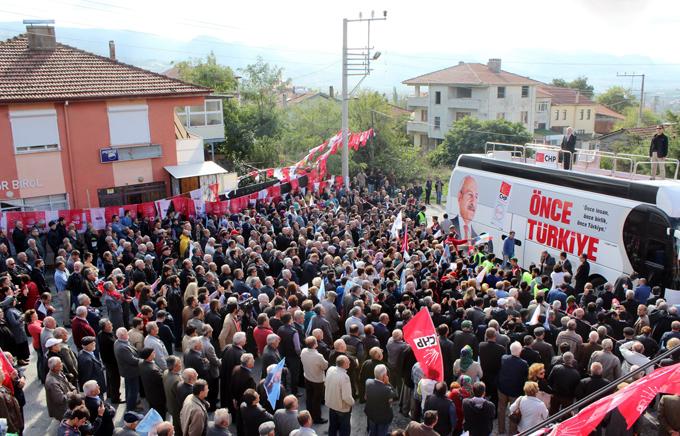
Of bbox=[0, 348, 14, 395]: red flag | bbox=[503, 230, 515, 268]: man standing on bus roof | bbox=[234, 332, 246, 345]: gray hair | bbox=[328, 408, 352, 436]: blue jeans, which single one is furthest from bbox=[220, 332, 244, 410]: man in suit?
bbox=[503, 230, 515, 268]: man standing on bus roof

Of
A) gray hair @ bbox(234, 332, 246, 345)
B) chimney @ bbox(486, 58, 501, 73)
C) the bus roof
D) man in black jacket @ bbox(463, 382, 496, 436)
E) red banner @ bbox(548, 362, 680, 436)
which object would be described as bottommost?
man in black jacket @ bbox(463, 382, 496, 436)

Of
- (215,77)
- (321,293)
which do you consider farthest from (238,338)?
(215,77)

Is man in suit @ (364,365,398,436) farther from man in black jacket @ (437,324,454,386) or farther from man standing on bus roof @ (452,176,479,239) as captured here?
man standing on bus roof @ (452,176,479,239)

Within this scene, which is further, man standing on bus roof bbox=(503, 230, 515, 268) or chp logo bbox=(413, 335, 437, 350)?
man standing on bus roof bbox=(503, 230, 515, 268)

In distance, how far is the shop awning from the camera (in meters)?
23.2

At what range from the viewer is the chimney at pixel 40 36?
23.2 meters

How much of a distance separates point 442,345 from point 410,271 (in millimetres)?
3351

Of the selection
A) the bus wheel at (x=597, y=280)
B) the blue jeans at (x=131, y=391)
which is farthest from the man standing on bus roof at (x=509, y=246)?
the blue jeans at (x=131, y=391)

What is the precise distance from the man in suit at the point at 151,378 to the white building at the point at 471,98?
53.6m

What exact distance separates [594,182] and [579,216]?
89 centimetres

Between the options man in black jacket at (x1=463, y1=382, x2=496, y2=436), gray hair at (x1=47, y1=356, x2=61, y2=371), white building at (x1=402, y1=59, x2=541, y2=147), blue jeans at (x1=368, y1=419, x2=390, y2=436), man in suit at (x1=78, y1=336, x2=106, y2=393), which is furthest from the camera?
white building at (x1=402, y1=59, x2=541, y2=147)

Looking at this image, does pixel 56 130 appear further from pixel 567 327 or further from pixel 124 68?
pixel 567 327

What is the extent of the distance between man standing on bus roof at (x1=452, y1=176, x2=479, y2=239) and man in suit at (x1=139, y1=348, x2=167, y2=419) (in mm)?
13006

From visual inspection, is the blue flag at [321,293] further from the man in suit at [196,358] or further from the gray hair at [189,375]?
the gray hair at [189,375]
